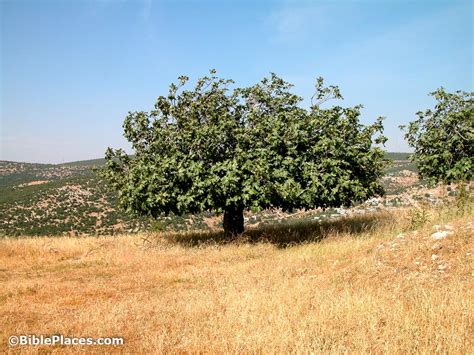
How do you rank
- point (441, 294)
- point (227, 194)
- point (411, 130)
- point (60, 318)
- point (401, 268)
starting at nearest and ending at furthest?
point (441, 294)
point (60, 318)
point (401, 268)
point (227, 194)
point (411, 130)

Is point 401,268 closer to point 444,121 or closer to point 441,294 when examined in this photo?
point 441,294

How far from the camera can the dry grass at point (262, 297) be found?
527 cm

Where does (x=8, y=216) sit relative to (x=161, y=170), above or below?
below

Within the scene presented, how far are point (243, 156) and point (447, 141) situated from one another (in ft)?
34.1

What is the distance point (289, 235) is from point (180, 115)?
Answer: 7.73 meters

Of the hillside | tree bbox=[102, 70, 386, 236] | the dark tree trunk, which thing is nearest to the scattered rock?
tree bbox=[102, 70, 386, 236]

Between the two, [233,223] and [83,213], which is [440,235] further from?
[83,213]

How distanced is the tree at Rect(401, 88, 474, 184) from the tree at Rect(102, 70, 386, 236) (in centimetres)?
305

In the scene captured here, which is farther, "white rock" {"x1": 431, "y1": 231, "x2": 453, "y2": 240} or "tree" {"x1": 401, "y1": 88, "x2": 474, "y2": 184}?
"tree" {"x1": 401, "y1": 88, "x2": 474, "y2": 184}

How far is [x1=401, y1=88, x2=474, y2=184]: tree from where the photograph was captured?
16.8 meters

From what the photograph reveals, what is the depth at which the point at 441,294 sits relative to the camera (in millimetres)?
6395

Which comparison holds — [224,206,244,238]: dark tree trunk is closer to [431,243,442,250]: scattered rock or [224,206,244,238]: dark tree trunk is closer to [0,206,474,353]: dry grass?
[0,206,474,353]: dry grass

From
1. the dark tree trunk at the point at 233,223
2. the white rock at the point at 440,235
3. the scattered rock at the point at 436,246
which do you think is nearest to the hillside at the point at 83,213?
the dark tree trunk at the point at 233,223

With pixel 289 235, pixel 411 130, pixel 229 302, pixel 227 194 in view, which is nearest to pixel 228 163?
pixel 227 194
